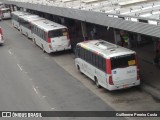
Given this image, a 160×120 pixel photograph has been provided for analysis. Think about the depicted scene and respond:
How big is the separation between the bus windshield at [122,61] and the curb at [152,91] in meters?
1.57

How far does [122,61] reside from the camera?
66.4 ft

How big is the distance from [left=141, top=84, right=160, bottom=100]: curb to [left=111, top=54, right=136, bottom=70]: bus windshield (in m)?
1.57

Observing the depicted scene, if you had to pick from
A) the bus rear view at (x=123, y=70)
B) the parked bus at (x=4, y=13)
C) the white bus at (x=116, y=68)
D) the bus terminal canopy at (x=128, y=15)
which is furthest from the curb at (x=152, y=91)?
the parked bus at (x=4, y=13)

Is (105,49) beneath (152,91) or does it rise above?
above

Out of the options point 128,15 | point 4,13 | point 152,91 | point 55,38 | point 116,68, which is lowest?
point 4,13

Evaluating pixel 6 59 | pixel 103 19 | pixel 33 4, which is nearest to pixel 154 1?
pixel 103 19

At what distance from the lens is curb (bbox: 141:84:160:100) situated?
1954 cm

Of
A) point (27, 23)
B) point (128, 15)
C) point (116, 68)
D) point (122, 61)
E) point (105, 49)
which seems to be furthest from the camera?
point (27, 23)

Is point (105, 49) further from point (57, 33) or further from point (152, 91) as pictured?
point (57, 33)

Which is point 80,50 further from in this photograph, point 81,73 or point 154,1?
point 154,1

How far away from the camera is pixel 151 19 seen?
55.1ft

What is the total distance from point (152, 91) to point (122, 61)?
7.16 ft

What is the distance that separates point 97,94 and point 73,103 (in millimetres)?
1852

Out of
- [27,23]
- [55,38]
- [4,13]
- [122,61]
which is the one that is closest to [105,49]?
[122,61]
